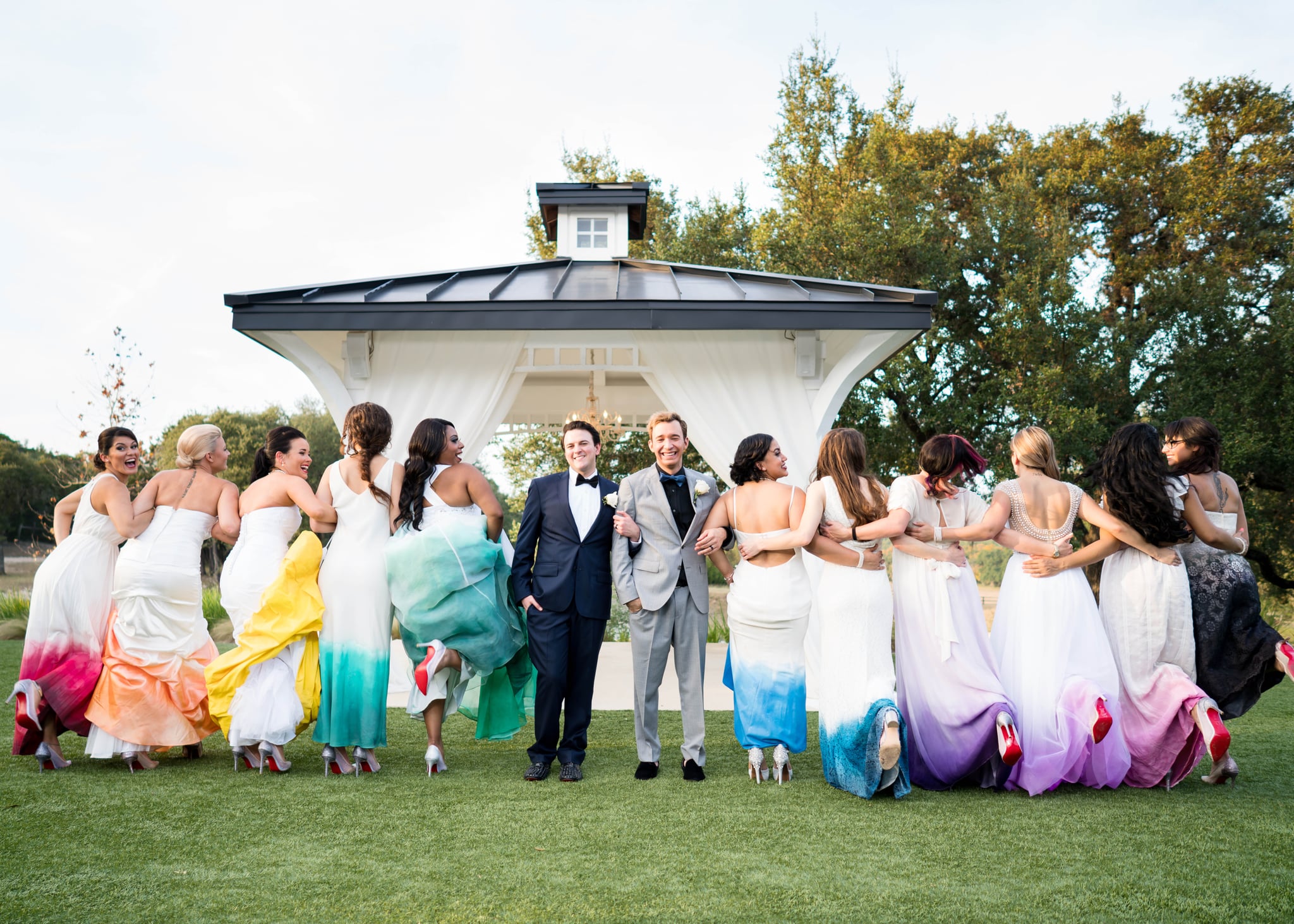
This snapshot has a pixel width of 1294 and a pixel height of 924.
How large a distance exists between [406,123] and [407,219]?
Result: 3982 mm

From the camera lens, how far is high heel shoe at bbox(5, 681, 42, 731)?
14.4ft

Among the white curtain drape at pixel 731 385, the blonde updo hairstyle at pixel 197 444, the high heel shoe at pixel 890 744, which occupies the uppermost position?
the white curtain drape at pixel 731 385

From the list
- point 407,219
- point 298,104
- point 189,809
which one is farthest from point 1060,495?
point 407,219

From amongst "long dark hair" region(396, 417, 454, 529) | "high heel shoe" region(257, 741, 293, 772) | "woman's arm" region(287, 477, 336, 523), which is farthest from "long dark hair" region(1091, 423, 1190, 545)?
"high heel shoe" region(257, 741, 293, 772)

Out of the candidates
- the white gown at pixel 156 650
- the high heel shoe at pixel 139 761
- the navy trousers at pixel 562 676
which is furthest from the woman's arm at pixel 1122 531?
the high heel shoe at pixel 139 761

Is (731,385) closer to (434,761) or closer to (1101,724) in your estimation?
(434,761)

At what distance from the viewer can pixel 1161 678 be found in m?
4.18

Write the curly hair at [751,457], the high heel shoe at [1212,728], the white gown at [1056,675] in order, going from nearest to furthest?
1. the high heel shoe at [1212,728]
2. the white gown at [1056,675]
3. the curly hair at [751,457]

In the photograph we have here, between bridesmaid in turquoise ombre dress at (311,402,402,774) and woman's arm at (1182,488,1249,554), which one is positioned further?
bridesmaid in turquoise ombre dress at (311,402,402,774)

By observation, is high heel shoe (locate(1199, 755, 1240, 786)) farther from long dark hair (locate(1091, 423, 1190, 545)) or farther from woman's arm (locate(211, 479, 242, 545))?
woman's arm (locate(211, 479, 242, 545))

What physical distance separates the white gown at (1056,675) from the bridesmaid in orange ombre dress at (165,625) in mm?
3995

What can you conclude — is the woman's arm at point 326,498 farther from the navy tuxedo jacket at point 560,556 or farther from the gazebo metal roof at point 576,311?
the gazebo metal roof at point 576,311

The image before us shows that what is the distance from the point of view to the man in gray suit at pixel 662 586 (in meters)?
4.41

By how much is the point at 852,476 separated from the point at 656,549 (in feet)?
3.34
